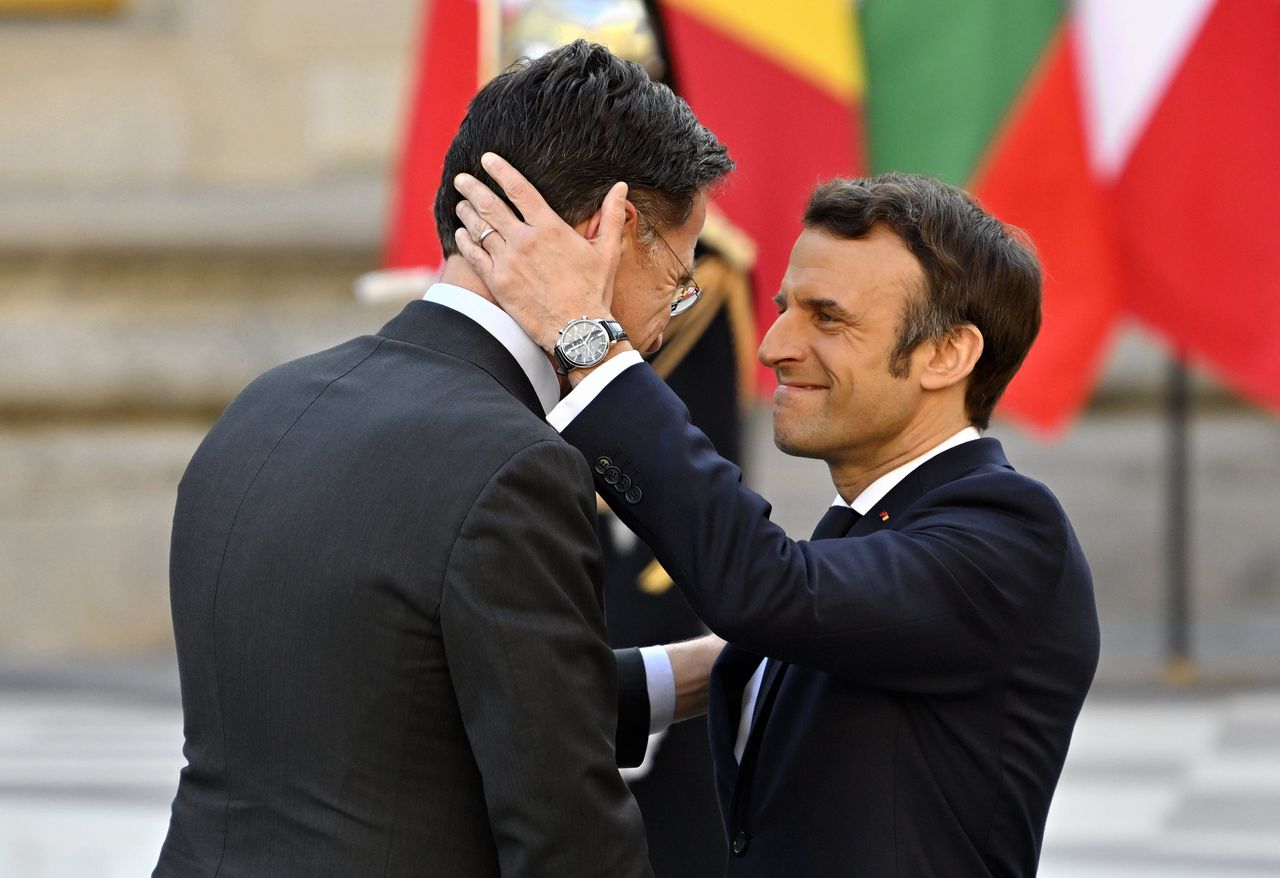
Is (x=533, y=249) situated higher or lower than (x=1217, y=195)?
lower

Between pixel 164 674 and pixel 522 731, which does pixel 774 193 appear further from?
pixel 522 731

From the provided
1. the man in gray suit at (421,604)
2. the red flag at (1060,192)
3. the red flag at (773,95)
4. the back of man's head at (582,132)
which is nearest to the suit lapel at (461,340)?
the man in gray suit at (421,604)

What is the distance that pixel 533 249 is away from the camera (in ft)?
5.85

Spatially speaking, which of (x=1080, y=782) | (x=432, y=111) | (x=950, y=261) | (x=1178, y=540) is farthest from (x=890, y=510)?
(x=1178, y=540)

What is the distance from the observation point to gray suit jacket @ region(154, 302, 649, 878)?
161cm

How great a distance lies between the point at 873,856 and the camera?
1.88m

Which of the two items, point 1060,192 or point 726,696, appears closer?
point 726,696

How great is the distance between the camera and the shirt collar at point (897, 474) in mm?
2037

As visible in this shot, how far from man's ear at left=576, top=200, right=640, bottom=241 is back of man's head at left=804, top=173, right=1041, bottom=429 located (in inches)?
11.3

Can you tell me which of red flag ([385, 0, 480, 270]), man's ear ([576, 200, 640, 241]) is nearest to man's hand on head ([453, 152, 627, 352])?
man's ear ([576, 200, 640, 241])

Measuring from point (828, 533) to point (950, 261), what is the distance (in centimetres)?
34

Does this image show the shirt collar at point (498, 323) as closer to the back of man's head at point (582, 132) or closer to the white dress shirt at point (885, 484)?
the back of man's head at point (582, 132)

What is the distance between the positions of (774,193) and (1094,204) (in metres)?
1.29

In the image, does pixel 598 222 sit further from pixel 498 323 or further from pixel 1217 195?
pixel 1217 195
